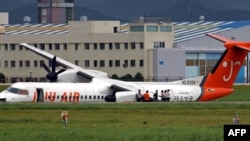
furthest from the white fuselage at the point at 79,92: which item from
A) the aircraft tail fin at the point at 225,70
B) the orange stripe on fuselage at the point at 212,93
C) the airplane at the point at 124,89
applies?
the aircraft tail fin at the point at 225,70

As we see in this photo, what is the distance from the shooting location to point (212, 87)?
84.1 meters

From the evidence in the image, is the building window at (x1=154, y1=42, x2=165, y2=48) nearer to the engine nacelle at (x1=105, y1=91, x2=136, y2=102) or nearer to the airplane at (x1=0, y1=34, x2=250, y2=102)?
the airplane at (x1=0, y1=34, x2=250, y2=102)

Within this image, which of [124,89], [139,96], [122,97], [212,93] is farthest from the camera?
[124,89]

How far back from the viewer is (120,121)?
59.4m

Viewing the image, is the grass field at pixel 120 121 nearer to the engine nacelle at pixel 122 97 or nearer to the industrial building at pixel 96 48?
the engine nacelle at pixel 122 97

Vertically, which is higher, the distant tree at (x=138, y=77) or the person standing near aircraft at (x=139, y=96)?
the distant tree at (x=138, y=77)

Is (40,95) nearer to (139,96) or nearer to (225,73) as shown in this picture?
(139,96)

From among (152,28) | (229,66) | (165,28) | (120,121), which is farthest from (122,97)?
(165,28)

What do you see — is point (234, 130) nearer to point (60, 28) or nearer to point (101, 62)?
point (101, 62)

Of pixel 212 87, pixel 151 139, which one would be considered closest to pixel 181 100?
pixel 212 87

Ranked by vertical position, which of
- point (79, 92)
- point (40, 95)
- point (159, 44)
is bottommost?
point (40, 95)

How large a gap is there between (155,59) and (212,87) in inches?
1914

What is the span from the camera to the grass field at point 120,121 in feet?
157

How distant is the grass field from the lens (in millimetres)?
47719
